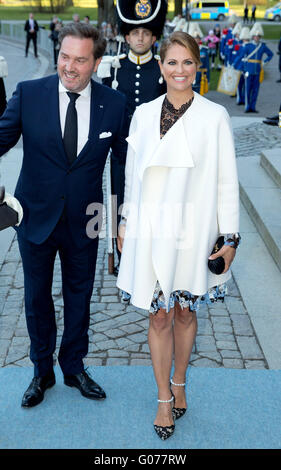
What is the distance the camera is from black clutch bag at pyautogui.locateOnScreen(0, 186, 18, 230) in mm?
2650

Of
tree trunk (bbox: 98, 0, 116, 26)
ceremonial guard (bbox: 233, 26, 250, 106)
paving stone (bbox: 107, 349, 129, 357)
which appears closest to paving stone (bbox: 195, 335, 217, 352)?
paving stone (bbox: 107, 349, 129, 357)

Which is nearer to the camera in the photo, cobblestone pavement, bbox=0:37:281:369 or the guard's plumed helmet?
cobblestone pavement, bbox=0:37:281:369

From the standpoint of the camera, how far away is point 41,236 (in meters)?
3.31

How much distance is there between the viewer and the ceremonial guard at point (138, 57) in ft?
19.1

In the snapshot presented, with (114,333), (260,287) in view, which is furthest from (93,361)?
(260,287)

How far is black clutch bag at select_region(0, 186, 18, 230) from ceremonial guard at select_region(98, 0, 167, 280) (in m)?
3.61

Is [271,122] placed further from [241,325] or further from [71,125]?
[71,125]

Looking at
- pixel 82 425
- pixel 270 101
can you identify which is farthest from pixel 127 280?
pixel 270 101

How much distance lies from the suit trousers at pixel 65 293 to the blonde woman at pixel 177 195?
1.01ft

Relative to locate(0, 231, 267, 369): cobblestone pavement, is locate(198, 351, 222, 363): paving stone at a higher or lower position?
higher

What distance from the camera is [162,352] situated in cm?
336

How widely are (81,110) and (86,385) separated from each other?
1701 millimetres

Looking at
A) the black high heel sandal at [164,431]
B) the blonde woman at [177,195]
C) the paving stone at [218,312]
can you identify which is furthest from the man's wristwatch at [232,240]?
the paving stone at [218,312]

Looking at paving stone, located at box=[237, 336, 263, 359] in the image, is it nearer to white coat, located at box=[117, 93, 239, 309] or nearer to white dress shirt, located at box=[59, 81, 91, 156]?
white coat, located at box=[117, 93, 239, 309]
